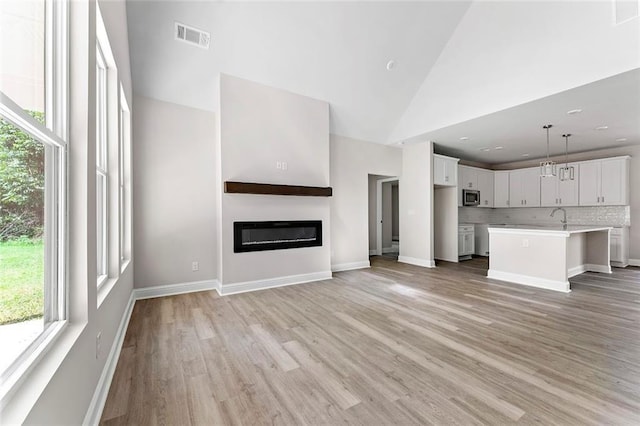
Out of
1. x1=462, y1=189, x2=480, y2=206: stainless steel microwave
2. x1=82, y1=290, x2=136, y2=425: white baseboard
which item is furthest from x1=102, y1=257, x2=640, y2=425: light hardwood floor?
x1=462, y1=189, x2=480, y2=206: stainless steel microwave

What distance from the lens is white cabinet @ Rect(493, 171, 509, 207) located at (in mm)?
7500

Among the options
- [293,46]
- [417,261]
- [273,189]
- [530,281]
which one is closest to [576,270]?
[530,281]

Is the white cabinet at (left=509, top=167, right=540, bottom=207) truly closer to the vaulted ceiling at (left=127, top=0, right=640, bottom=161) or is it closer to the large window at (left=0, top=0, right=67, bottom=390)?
the vaulted ceiling at (left=127, top=0, right=640, bottom=161)

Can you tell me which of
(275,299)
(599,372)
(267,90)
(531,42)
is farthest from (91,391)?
(531,42)

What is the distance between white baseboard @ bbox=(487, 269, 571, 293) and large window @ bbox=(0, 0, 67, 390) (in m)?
5.42

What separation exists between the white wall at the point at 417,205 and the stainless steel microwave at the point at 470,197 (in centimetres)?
157

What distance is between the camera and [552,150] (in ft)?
20.8

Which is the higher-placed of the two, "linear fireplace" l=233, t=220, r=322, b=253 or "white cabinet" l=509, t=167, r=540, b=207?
"white cabinet" l=509, t=167, r=540, b=207

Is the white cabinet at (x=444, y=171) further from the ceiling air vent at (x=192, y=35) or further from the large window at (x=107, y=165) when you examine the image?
the large window at (x=107, y=165)

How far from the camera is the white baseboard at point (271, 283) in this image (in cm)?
392

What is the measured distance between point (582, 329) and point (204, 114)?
17.5 feet

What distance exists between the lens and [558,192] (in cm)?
664

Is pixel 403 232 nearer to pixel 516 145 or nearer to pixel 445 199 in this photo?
pixel 445 199

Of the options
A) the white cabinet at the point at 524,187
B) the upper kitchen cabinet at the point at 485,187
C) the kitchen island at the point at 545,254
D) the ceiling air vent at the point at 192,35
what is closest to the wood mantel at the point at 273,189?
the ceiling air vent at the point at 192,35
